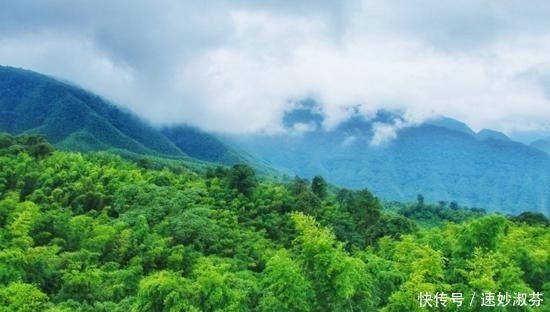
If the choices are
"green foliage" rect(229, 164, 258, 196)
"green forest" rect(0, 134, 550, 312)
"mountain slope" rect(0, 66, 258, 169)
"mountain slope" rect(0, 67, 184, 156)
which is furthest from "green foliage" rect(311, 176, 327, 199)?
"mountain slope" rect(0, 66, 258, 169)

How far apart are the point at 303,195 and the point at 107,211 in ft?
53.6

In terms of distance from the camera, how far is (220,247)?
3719cm

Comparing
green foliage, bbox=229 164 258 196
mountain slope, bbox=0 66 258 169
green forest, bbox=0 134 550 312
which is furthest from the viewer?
mountain slope, bbox=0 66 258 169

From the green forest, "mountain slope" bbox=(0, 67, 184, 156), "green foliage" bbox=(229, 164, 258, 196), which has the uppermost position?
"mountain slope" bbox=(0, 67, 184, 156)

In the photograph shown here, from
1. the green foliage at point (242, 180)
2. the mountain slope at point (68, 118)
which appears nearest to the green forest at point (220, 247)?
the green foliage at point (242, 180)

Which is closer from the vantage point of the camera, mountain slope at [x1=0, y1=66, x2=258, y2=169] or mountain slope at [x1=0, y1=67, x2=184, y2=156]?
mountain slope at [x1=0, y1=67, x2=184, y2=156]

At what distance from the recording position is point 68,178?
4359 centimetres

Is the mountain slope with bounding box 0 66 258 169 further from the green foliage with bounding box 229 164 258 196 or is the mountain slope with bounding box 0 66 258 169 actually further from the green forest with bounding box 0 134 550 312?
the green forest with bounding box 0 134 550 312

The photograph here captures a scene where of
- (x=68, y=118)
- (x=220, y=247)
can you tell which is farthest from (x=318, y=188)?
(x=68, y=118)

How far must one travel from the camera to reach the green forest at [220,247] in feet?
61.3

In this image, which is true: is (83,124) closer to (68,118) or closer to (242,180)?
(68,118)

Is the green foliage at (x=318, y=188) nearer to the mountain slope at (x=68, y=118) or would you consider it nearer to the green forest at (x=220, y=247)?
the green forest at (x=220, y=247)

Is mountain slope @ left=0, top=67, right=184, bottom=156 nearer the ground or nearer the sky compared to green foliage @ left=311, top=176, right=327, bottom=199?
nearer the sky

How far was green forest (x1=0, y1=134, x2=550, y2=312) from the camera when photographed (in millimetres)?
18672
